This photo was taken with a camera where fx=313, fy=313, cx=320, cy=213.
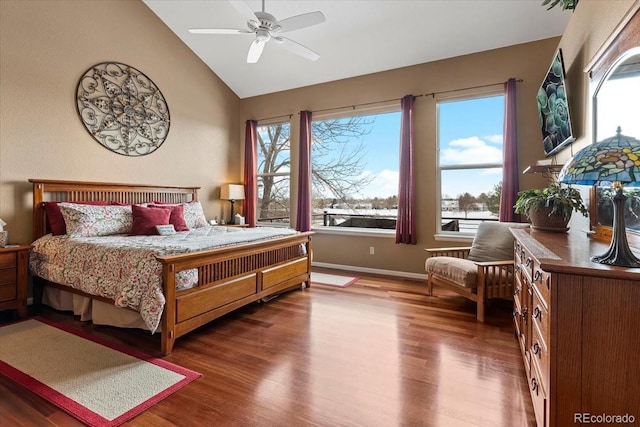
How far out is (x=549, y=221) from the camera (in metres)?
2.18

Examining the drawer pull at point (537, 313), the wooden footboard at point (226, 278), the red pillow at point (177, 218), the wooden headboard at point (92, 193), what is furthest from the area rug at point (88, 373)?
the drawer pull at point (537, 313)

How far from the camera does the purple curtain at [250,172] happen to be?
19.0 ft

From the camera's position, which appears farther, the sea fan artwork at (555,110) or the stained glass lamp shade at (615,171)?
the sea fan artwork at (555,110)

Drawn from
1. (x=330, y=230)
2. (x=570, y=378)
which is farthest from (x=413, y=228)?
(x=570, y=378)

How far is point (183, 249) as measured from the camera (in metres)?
2.50

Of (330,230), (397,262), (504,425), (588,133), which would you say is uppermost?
(588,133)

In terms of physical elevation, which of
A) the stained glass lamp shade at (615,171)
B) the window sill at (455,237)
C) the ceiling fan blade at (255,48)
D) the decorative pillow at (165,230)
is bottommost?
the window sill at (455,237)

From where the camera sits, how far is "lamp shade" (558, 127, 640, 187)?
3.49 feet

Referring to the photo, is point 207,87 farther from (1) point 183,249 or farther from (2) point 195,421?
(2) point 195,421

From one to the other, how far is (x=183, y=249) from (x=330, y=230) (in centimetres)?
300

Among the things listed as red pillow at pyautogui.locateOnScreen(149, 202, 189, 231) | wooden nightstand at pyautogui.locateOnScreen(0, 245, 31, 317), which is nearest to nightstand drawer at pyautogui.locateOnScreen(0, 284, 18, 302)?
wooden nightstand at pyautogui.locateOnScreen(0, 245, 31, 317)

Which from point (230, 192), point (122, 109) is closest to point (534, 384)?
point (230, 192)

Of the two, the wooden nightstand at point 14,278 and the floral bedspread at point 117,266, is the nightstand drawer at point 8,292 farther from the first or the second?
the floral bedspread at point 117,266

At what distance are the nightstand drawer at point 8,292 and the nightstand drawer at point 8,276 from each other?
0.09ft
